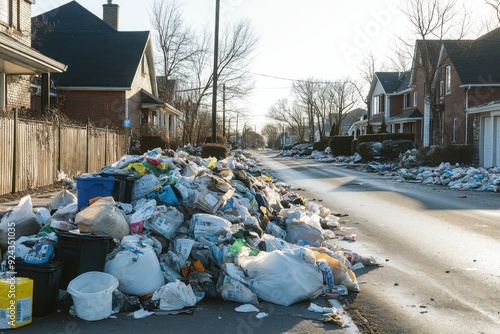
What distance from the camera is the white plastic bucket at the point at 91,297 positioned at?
4.26 m

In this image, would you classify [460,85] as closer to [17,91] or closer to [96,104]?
[96,104]

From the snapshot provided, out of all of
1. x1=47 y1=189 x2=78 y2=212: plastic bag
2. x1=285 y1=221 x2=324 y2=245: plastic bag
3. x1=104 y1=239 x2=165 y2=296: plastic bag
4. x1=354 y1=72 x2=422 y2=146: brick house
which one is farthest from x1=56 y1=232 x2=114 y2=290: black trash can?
x1=354 y1=72 x2=422 y2=146: brick house

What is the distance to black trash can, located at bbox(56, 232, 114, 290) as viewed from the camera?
469 cm

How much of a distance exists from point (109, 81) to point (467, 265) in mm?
24628

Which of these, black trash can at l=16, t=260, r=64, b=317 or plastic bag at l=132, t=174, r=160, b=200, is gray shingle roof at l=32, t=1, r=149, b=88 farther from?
black trash can at l=16, t=260, r=64, b=317

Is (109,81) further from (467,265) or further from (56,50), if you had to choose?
(467,265)

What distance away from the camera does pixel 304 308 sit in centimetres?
484

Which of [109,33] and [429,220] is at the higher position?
[109,33]

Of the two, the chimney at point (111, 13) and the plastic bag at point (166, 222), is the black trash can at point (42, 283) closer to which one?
the plastic bag at point (166, 222)

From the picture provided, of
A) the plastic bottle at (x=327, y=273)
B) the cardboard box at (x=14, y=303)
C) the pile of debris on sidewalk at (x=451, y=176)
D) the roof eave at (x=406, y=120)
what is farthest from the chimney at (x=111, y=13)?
the cardboard box at (x=14, y=303)

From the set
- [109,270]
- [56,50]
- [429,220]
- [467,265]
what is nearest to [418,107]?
[56,50]

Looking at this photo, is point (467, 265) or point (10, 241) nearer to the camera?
point (10, 241)

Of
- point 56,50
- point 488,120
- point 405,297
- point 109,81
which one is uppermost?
point 56,50

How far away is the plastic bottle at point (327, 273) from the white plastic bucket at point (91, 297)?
2.17 metres
